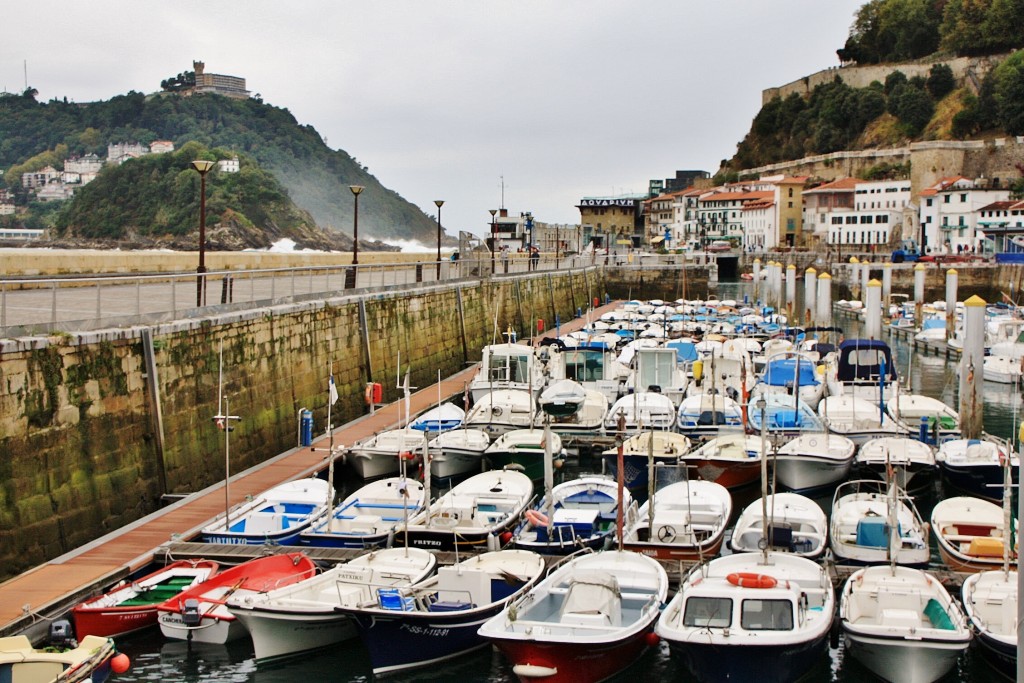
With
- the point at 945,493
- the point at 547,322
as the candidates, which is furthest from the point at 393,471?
the point at 547,322

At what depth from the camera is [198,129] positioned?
177000mm

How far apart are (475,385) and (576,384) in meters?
3.50

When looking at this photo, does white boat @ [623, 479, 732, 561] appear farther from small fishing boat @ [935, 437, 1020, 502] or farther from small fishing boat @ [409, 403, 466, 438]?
small fishing boat @ [409, 403, 466, 438]

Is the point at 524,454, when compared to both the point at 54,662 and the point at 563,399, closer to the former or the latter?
the point at 563,399

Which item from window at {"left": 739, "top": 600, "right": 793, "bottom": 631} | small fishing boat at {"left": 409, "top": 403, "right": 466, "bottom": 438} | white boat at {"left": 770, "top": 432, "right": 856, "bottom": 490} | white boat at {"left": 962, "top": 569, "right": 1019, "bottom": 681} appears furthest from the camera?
small fishing boat at {"left": 409, "top": 403, "right": 466, "bottom": 438}

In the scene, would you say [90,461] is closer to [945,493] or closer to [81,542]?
[81,542]

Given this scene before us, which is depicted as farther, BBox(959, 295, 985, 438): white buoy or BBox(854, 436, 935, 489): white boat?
BBox(959, 295, 985, 438): white buoy

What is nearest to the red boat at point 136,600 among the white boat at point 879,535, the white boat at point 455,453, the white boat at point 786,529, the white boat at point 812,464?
the white boat at point 786,529

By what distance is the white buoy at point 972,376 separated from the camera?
102 ft

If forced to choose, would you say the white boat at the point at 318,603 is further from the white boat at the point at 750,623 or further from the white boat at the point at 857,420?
the white boat at the point at 857,420

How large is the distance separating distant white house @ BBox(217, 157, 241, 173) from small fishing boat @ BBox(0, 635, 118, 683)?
362 feet

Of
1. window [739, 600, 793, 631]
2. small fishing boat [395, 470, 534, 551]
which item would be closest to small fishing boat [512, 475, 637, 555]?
small fishing boat [395, 470, 534, 551]

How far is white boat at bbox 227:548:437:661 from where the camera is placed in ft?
54.4

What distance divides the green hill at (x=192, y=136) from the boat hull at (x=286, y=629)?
97.0 meters
